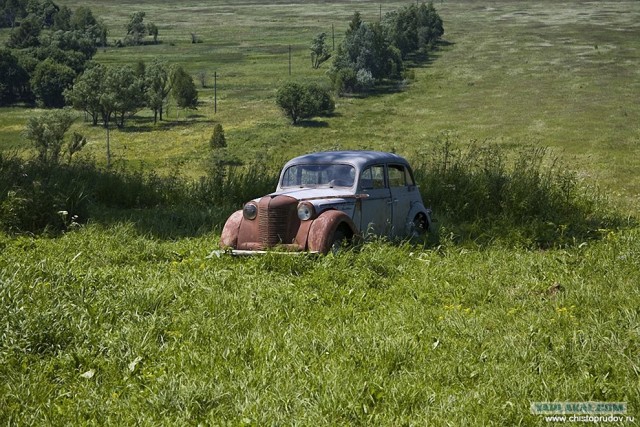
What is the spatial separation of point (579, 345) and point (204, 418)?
9.77 feet

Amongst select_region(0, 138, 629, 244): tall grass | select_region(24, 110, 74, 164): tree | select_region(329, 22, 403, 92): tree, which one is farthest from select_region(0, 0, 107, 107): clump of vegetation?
select_region(0, 138, 629, 244): tall grass

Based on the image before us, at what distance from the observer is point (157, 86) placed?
114812 millimetres

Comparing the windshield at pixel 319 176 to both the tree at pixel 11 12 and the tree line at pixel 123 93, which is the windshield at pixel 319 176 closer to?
the tree line at pixel 123 93

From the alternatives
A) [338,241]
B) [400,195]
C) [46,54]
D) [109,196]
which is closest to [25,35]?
[46,54]

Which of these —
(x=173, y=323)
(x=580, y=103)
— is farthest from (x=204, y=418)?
(x=580, y=103)

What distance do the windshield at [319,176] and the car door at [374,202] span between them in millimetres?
238

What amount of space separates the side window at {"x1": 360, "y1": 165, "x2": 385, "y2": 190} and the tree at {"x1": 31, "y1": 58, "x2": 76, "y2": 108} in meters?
112

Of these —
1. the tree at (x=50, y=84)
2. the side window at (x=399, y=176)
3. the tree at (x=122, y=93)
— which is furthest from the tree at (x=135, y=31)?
the side window at (x=399, y=176)

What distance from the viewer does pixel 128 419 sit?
446cm

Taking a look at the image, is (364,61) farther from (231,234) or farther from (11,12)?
(11,12)

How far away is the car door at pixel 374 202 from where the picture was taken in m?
10.3

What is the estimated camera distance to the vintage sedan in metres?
9.29

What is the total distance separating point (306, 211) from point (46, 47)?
142 meters

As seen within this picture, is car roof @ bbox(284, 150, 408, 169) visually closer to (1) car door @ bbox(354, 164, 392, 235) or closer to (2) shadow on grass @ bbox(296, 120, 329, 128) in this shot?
(1) car door @ bbox(354, 164, 392, 235)
